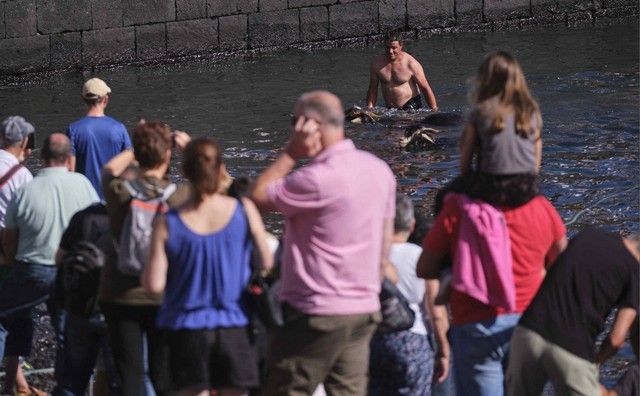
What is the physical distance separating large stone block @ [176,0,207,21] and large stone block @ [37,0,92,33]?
138cm

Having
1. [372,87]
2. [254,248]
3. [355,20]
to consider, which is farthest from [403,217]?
[355,20]

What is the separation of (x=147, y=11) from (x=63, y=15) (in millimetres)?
1271

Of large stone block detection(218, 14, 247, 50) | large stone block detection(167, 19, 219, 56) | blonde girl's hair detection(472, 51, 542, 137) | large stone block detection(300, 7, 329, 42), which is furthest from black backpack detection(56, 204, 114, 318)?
large stone block detection(300, 7, 329, 42)

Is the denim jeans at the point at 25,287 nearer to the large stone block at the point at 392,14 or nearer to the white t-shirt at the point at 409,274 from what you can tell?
the white t-shirt at the point at 409,274

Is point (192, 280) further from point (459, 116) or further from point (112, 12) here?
point (112, 12)

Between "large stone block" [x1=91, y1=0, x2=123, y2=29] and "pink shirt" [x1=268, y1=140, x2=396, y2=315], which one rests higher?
"large stone block" [x1=91, y1=0, x2=123, y2=29]

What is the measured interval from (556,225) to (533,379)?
2.05 ft

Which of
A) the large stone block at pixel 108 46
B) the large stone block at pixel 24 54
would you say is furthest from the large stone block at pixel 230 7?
the large stone block at pixel 24 54

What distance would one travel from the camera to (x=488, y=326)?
492cm

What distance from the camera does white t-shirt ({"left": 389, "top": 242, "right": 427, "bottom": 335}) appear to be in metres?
5.30

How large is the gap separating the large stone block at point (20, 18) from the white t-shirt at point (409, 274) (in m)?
14.9

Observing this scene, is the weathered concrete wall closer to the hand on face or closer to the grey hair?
the grey hair

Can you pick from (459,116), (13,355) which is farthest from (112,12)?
(13,355)

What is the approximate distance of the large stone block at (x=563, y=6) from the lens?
21500 mm
